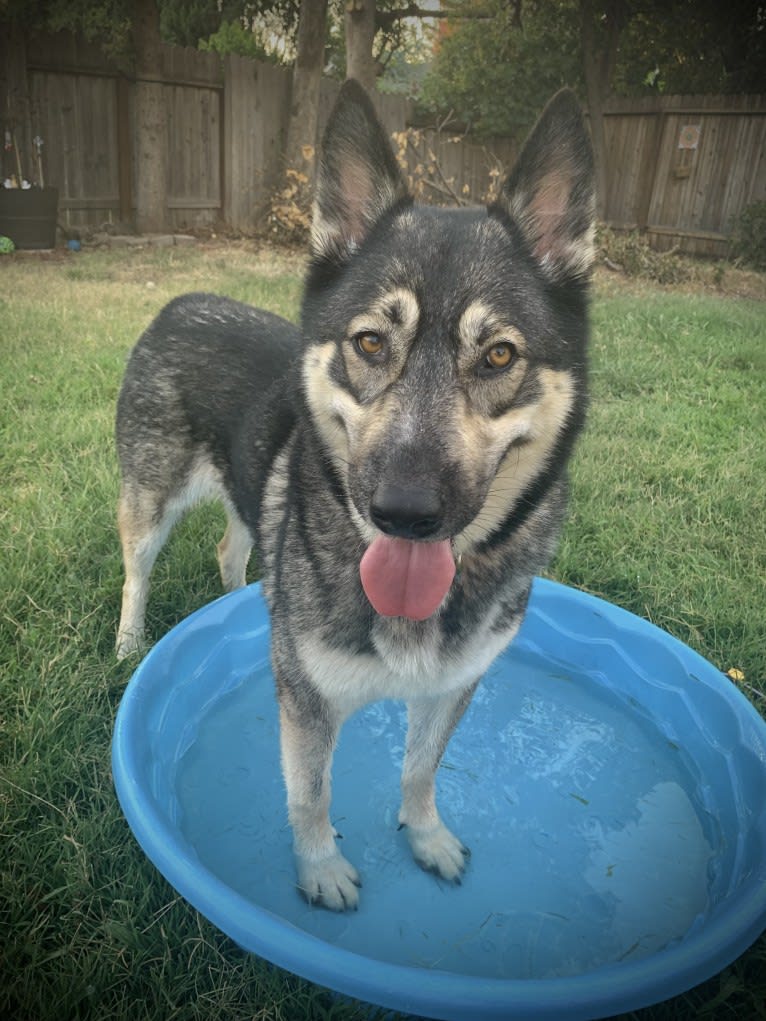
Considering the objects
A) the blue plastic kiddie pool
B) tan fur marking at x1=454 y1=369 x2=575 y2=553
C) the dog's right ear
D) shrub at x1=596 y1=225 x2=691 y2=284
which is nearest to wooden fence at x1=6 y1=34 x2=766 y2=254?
shrub at x1=596 y1=225 x2=691 y2=284

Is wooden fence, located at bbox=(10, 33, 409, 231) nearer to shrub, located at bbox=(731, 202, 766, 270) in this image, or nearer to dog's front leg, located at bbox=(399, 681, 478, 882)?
shrub, located at bbox=(731, 202, 766, 270)

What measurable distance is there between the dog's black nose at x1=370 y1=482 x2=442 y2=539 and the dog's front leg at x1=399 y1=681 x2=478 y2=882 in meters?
0.77

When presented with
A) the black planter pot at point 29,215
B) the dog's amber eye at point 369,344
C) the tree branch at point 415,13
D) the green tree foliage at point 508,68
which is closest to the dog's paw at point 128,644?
the dog's amber eye at point 369,344

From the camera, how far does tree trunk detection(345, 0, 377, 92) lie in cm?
1162

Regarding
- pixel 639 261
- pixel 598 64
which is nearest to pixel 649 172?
pixel 598 64

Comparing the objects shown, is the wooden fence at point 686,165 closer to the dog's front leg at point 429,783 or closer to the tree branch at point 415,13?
the tree branch at point 415,13

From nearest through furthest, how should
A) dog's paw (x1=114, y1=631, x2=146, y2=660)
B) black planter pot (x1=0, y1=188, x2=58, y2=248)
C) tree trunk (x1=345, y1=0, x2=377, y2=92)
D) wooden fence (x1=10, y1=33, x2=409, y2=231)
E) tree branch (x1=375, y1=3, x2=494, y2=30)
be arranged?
dog's paw (x1=114, y1=631, x2=146, y2=660), black planter pot (x1=0, y1=188, x2=58, y2=248), wooden fence (x1=10, y1=33, x2=409, y2=231), tree trunk (x1=345, y1=0, x2=377, y2=92), tree branch (x1=375, y1=3, x2=494, y2=30)

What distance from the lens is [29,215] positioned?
932 centimetres

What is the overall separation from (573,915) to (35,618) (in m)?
2.18

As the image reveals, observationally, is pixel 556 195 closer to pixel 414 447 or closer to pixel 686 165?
pixel 414 447

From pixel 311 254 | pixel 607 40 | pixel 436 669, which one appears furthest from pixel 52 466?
pixel 607 40

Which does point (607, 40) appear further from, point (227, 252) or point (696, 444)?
point (696, 444)

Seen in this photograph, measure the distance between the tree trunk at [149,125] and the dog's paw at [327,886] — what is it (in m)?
11.1

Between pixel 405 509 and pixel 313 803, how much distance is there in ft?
3.41
